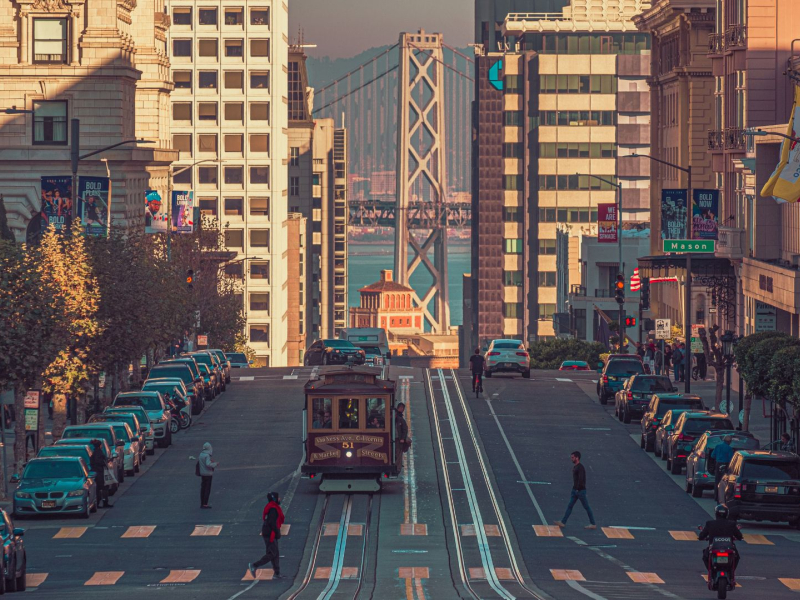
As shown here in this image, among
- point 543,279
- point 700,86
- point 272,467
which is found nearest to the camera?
point 272,467

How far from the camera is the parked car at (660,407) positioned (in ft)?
163

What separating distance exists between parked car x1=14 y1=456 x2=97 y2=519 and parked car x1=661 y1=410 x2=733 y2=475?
15962 millimetres

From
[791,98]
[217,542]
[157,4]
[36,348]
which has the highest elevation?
[157,4]

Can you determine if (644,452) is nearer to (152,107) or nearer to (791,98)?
(791,98)

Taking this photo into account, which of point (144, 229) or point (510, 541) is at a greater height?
point (144, 229)

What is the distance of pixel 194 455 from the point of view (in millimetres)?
49750

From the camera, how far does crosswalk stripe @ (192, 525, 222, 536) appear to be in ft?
120

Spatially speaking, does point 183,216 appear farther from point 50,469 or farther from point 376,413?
point 50,469

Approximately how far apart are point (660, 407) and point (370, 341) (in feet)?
91.2

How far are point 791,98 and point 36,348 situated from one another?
42241 mm

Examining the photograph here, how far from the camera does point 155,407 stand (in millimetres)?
51781

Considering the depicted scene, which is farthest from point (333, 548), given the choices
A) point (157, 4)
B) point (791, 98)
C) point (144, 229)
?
point (157, 4)

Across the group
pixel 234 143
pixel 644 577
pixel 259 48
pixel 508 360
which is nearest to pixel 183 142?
pixel 234 143

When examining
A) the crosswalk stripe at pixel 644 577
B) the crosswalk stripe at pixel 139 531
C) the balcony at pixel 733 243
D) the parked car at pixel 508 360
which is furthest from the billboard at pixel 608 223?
the crosswalk stripe at pixel 644 577
